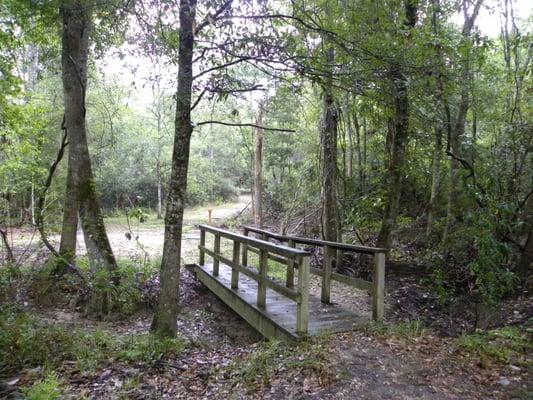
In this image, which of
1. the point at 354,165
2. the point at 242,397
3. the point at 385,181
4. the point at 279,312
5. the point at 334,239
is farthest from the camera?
the point at 354,165

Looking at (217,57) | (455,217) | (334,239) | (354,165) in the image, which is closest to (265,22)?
(217,57)

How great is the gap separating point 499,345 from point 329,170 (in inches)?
198

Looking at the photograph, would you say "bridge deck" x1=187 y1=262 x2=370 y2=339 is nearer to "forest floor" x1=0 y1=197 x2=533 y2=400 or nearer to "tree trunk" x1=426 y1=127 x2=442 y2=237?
"forest floor" x1=0 y1=197 x2=533 y2=400

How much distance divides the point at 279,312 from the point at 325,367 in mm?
1862

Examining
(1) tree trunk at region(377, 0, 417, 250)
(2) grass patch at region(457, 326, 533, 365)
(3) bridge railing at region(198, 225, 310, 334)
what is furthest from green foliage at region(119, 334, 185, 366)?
(1) tree trunk at region(377, 0, 417, 250)

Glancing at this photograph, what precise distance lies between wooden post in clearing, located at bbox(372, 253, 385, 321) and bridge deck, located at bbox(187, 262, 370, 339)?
0.70 ft

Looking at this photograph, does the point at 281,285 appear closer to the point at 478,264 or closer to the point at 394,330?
the point at 394,330

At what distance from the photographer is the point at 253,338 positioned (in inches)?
245

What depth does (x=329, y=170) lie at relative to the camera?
8.70 meters

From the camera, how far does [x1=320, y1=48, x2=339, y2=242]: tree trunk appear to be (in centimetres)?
855

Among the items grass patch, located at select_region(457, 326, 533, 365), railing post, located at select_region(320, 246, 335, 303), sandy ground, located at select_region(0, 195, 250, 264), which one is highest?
railing post, located at select_region(320, 246, 335, 303)

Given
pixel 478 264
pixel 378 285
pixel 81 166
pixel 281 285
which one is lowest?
pixel 281 285

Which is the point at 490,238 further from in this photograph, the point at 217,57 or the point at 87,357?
the point at 87,357

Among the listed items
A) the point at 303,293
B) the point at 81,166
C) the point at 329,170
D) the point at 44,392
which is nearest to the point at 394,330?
the point at 303,293
